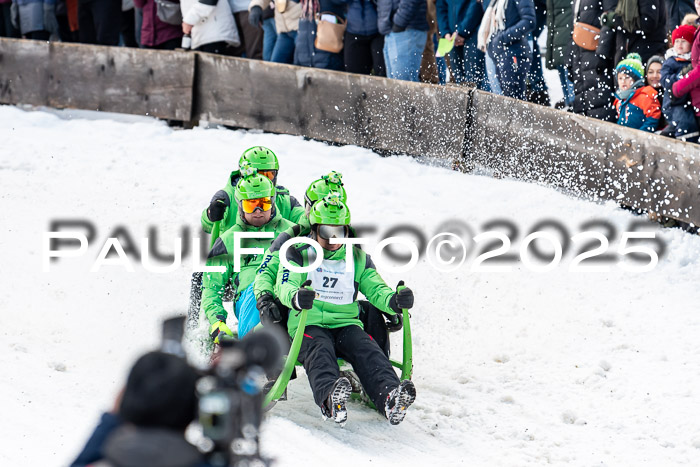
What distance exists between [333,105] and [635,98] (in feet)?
11.6

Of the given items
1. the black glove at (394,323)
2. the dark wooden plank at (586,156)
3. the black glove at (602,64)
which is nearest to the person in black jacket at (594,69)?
the black glove at (602,64)

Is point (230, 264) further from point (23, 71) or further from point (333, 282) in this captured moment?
point (23, 71)

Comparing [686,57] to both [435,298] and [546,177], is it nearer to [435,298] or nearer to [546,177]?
[546,177]

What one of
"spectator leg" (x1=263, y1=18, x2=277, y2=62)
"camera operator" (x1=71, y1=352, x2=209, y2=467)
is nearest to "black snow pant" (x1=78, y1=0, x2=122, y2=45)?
"spectator leg" (x1=263, y1=18, x2=277, y2=62)

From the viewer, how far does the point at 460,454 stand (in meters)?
5.09

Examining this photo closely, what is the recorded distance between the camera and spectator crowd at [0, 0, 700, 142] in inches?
324

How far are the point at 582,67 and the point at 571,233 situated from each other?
1.67 metres

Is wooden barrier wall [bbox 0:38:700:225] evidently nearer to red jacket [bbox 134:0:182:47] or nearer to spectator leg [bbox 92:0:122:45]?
red jacket [bbox 134:0:182:47]

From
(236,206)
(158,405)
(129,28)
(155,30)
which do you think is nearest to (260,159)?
(236,206)

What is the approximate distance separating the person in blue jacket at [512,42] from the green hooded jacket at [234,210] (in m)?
3.25

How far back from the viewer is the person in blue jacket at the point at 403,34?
9.55 m

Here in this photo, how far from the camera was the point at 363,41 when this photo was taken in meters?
10.4

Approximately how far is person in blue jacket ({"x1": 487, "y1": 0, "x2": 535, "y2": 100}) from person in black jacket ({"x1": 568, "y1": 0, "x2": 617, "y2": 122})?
453mm

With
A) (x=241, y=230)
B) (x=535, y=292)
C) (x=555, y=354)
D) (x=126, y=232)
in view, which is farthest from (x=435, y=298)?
(x=126, y=232)
